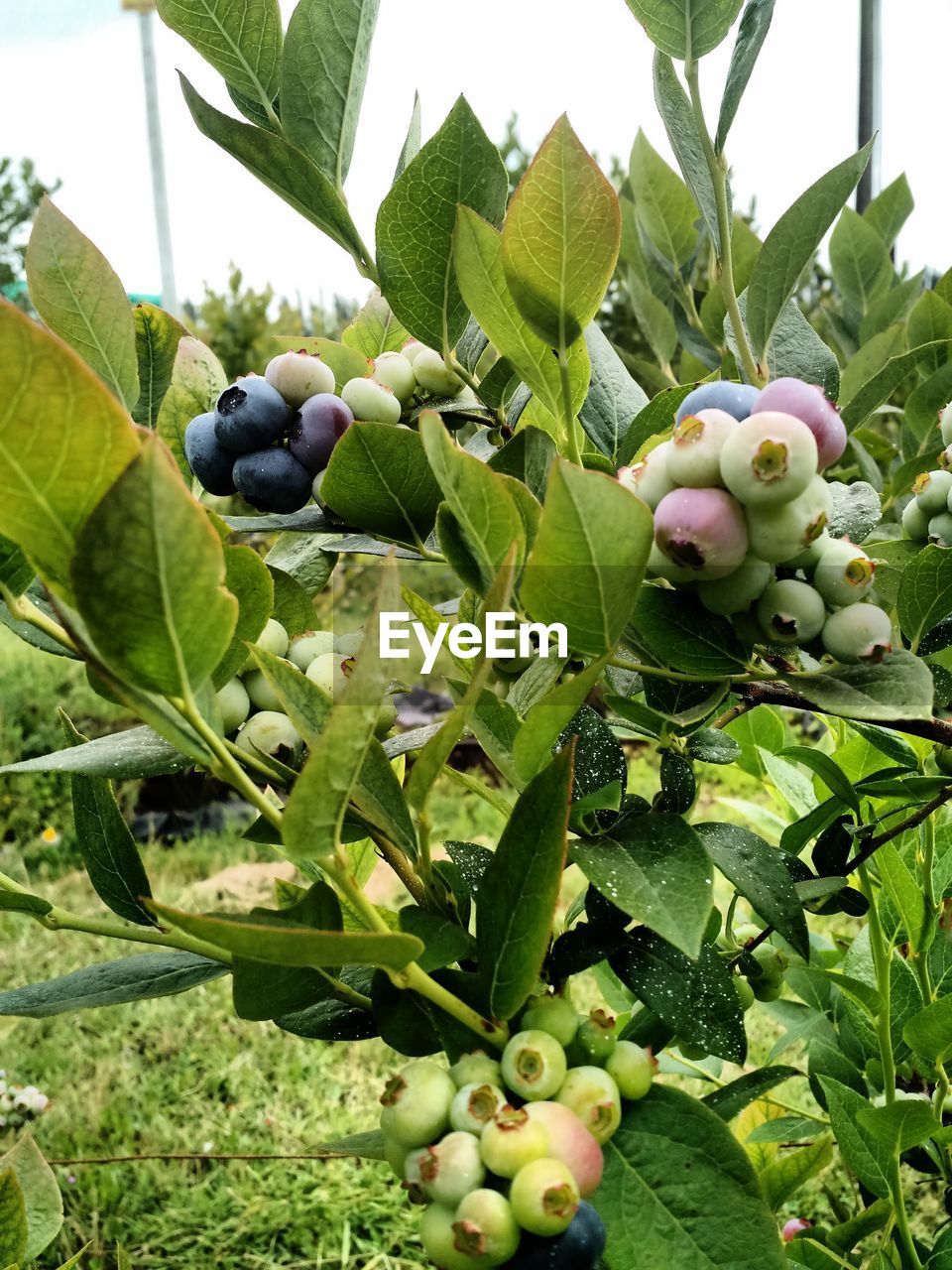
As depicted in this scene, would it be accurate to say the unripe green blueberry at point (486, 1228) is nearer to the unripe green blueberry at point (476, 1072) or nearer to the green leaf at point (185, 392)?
the unripe green blueberry at point (476, 1072)

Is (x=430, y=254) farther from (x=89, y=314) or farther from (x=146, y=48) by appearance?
(x=146, y=48)

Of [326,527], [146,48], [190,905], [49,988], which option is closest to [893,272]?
[326,527]

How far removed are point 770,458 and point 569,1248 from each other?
0.73ft

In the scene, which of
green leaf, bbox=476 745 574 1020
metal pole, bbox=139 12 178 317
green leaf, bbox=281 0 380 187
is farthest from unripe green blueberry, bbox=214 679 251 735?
metal pole, bbox=139 12 178 317

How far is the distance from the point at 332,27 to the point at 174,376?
6.0 inches

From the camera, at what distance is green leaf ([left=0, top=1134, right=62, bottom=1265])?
0.53 metres

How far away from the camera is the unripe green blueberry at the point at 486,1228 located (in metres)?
0.30

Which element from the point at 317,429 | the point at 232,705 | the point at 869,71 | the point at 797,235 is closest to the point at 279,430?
the point at 317,429

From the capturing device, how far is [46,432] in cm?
24

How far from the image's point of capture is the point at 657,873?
34 centimetres

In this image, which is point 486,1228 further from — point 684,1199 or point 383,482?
point 383,482

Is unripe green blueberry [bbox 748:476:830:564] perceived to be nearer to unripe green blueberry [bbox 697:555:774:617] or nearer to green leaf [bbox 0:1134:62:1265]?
unripe green blueberry [bbox 697:555:774:617]

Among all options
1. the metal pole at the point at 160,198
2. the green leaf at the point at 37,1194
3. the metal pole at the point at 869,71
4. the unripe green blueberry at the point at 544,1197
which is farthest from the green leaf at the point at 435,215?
the metal pole at the point at 160,198

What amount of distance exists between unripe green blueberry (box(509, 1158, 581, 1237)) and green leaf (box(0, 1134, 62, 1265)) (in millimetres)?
337
